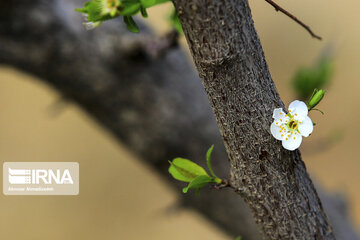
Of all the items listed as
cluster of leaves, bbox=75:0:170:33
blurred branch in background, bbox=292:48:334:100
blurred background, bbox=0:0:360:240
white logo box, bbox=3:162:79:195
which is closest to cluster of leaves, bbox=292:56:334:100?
blurred branch in background, bbox=292:48:334:100

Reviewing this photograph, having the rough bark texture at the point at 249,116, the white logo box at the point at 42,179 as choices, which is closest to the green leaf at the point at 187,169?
the rough bark texture at the point at 249,116

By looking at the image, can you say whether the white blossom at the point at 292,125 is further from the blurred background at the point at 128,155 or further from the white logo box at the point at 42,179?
the blurred background at the point at 128,155

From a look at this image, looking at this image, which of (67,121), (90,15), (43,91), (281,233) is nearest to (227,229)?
(281,233)

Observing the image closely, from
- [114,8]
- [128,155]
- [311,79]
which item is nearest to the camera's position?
[114,8]

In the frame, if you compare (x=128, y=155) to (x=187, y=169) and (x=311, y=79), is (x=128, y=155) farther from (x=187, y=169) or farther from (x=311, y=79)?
(x=187, y=169)

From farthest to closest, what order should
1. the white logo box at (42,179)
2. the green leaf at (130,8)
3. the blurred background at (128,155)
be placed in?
the blurred background at (128,155)
the white logo box at (42,179)
the green leaf at (130,8)

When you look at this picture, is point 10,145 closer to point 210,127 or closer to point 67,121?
point 67,121

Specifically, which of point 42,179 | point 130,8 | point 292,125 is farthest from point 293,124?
point 42,179

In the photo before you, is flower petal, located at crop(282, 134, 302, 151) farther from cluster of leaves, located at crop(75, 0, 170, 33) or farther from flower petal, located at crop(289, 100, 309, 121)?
cluster of leaves, located at crop(75, 0, 170, 33)

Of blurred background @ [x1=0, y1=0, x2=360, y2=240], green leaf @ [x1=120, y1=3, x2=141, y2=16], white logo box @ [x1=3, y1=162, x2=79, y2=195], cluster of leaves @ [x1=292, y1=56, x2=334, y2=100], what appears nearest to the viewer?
green leaf @ [x1=120, y1=3, x2=141, y2=16]
